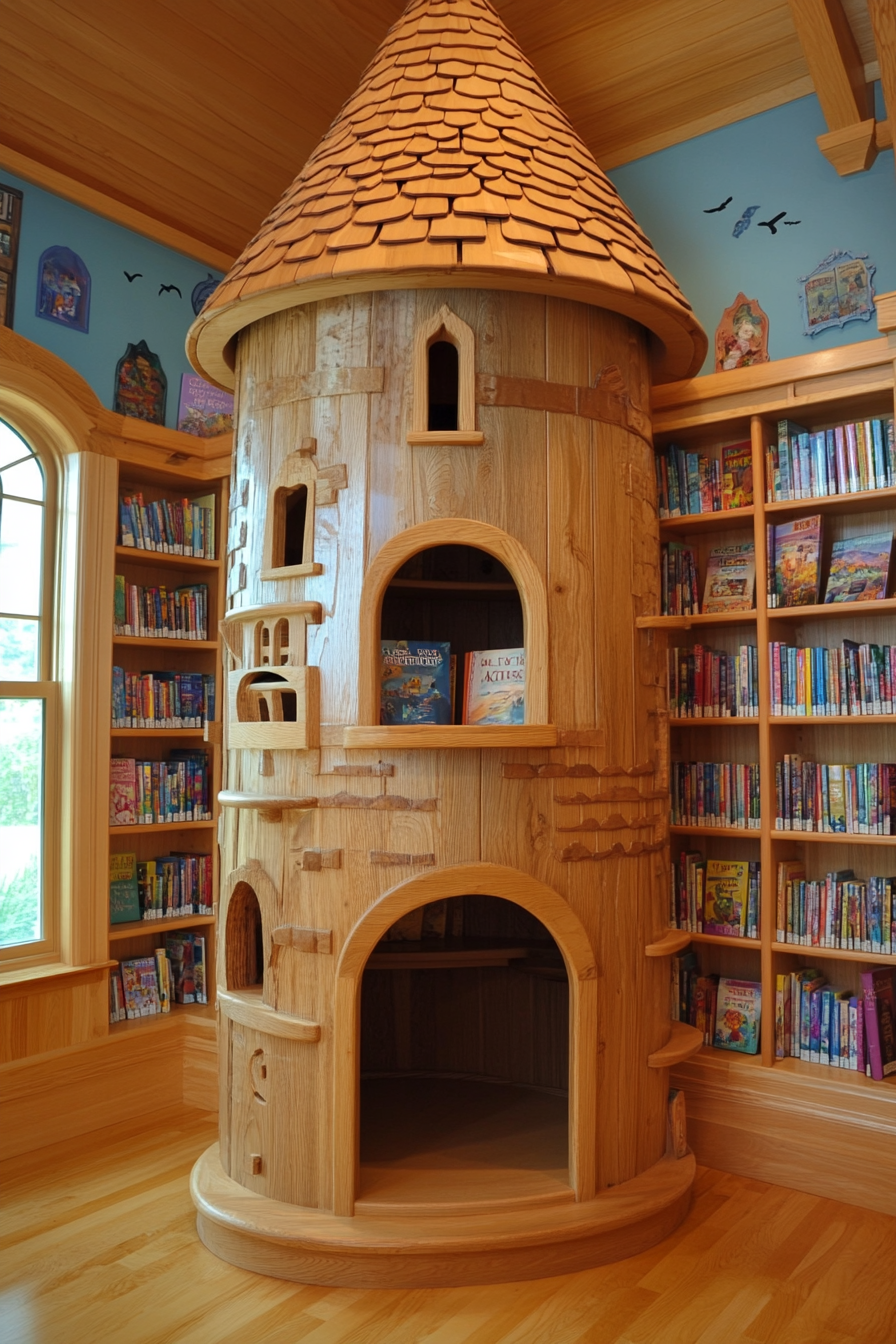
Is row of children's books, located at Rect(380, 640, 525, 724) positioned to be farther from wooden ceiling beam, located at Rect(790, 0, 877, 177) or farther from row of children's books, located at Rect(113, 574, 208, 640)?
wooden ceiling beam, located at Rect(790, 0, 877, 177)

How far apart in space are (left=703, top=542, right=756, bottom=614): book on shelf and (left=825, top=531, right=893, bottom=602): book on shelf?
0.29m

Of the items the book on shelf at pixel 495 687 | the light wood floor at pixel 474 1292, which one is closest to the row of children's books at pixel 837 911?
the light wood floor at pixel 474 1292

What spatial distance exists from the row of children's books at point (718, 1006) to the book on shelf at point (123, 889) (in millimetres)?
2069

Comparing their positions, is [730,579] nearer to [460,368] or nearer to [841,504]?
[841,504]

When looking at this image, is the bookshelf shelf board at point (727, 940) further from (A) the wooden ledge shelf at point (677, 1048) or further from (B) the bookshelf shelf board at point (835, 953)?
(A) the wooden ledge shelf at point (677, 1048)

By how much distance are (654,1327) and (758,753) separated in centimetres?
181

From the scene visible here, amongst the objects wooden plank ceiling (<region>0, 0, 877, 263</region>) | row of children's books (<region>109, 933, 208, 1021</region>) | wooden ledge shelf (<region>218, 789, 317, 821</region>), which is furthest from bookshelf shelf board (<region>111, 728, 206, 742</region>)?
wooden plank ceiling (<region>0, 0, 877, 263</region>)

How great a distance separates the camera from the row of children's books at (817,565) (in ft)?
10.3

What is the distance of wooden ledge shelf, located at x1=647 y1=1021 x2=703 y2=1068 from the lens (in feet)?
9.39

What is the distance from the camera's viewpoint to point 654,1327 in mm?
2346

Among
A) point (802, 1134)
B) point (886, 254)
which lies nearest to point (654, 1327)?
point (802, 1134)

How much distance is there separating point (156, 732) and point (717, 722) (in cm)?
213

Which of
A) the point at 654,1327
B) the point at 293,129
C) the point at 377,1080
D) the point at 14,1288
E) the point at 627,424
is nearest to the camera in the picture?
the point at 654,1327

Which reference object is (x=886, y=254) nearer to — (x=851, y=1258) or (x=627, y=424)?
(x=627, y=424)
